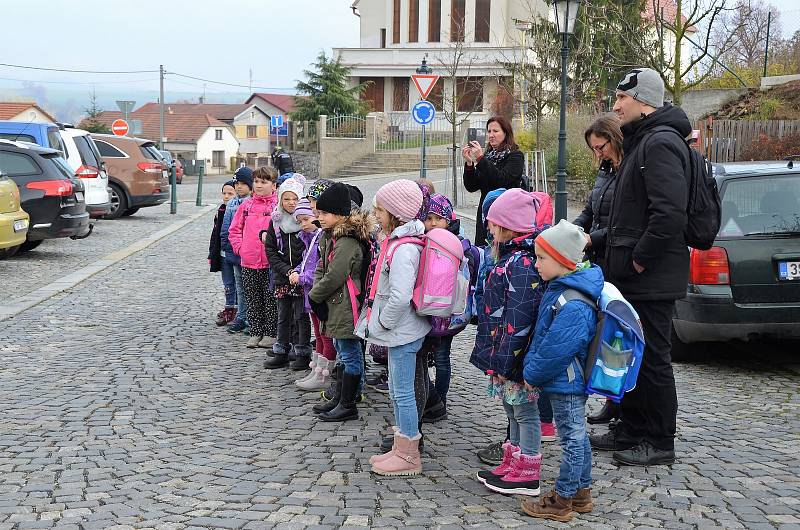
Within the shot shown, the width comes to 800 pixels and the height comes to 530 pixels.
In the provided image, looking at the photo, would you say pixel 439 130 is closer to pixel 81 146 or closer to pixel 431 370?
pixel 81 146

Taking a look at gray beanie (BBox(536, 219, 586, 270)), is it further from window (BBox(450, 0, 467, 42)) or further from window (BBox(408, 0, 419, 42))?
window (BBox(408, 0, 419, 42))

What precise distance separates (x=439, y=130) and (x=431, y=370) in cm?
3999

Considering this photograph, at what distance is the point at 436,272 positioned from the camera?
5.21 m

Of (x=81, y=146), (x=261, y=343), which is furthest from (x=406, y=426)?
(x=81, y=146)

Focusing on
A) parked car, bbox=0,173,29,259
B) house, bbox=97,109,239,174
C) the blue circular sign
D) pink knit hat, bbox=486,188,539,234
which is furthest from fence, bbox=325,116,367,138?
house, bbox=97,109,239,174

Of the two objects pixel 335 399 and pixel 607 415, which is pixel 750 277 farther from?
pixel 335 399

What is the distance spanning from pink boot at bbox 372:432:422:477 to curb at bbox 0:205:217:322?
6265 mm

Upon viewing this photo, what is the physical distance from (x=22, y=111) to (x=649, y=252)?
86.0 meters

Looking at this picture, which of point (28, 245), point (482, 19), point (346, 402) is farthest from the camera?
point (482, 19)

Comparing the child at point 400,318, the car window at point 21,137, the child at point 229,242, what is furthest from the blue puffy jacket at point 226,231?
the car window at point 21,137

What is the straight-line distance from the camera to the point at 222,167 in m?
106

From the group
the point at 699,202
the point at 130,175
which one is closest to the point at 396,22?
the point at 130,175

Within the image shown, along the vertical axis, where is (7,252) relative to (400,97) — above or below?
below

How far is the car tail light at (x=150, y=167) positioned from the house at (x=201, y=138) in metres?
78.5
